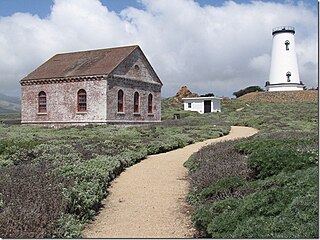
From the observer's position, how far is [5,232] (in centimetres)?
597

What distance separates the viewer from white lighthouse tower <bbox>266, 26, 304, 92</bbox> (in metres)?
59.5

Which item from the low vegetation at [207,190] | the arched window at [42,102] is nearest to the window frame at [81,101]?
the arched window at [42,102]

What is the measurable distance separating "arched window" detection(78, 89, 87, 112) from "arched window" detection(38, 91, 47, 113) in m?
3.70

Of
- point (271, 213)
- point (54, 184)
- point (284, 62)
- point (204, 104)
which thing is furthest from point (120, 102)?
point (284, 62)

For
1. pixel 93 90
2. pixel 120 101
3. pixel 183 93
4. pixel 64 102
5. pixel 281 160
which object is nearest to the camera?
pixel 281 160

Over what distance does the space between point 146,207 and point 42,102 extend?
2655 cm

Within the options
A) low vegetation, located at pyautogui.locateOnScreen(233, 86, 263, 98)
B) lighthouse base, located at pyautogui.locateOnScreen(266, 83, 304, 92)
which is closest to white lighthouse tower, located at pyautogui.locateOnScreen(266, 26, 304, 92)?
lighthouse base, located at pyautogui.locateOnScreen(266, 83, 304, 92)

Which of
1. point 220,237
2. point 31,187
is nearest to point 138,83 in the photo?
point 31,187

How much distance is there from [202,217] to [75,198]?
258 cm

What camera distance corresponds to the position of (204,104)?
5391cm

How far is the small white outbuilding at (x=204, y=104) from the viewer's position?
174 ft

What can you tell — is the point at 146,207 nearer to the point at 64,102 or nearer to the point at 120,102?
the point at 120,102

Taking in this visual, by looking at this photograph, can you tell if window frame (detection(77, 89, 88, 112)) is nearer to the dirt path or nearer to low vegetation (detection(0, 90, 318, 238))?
low vegetation (detection(0, 90, 318, 238))

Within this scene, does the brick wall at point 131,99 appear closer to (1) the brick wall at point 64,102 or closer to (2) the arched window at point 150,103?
(2) the arched window at point 150,103
